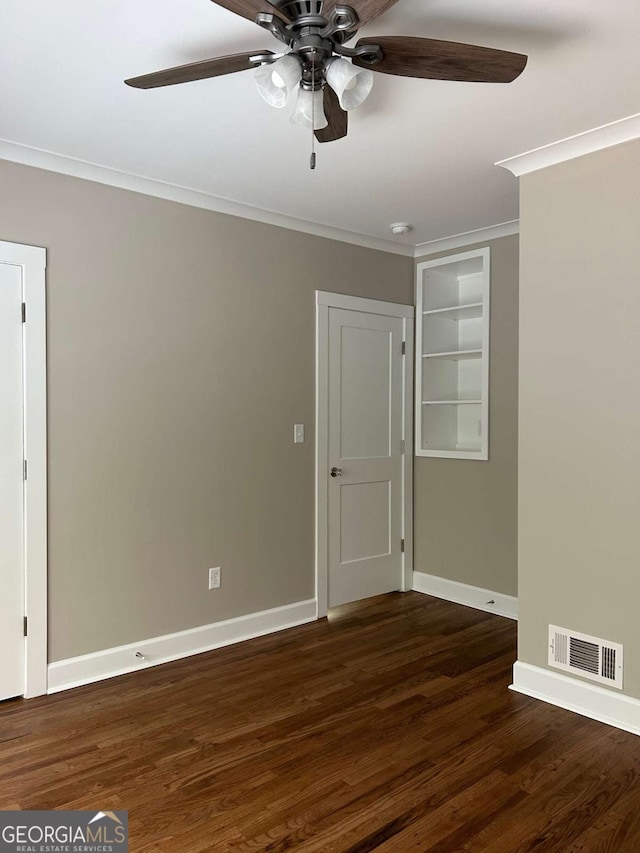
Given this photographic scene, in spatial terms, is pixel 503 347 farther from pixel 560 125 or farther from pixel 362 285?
pixel 560 125

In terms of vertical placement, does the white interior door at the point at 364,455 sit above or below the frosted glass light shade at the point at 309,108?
below

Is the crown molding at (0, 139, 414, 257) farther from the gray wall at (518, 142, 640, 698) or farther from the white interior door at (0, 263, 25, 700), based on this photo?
the gray wall at (518, 142, 640, 698)

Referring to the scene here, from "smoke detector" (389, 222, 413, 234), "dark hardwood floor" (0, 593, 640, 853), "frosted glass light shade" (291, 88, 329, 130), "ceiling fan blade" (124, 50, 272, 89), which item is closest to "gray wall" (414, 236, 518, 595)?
"smoke detector" (389, 222, 413, 234)

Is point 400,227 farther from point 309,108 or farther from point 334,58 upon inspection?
point 334,58

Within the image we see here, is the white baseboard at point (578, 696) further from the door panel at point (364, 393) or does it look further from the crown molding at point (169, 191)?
the crown molding at point (169, 191)

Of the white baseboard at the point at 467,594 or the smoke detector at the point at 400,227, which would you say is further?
the white baseboard at the point at 467,594

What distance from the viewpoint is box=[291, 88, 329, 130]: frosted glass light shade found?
2057 mm

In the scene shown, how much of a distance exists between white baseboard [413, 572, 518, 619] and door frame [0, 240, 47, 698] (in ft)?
8.79

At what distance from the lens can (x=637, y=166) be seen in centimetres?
274

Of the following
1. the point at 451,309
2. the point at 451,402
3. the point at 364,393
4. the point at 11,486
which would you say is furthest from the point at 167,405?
the point at 451,309

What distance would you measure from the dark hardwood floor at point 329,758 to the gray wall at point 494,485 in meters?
0.85

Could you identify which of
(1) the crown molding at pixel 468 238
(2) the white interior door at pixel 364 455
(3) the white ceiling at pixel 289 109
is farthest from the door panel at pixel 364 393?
(3) the white ceiling at pixel 289 109

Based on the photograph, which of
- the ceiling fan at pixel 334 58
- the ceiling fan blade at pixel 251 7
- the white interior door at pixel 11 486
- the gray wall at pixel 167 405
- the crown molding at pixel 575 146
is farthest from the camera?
the gray wall at pixel 167 405

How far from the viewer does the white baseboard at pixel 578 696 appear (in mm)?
2742
